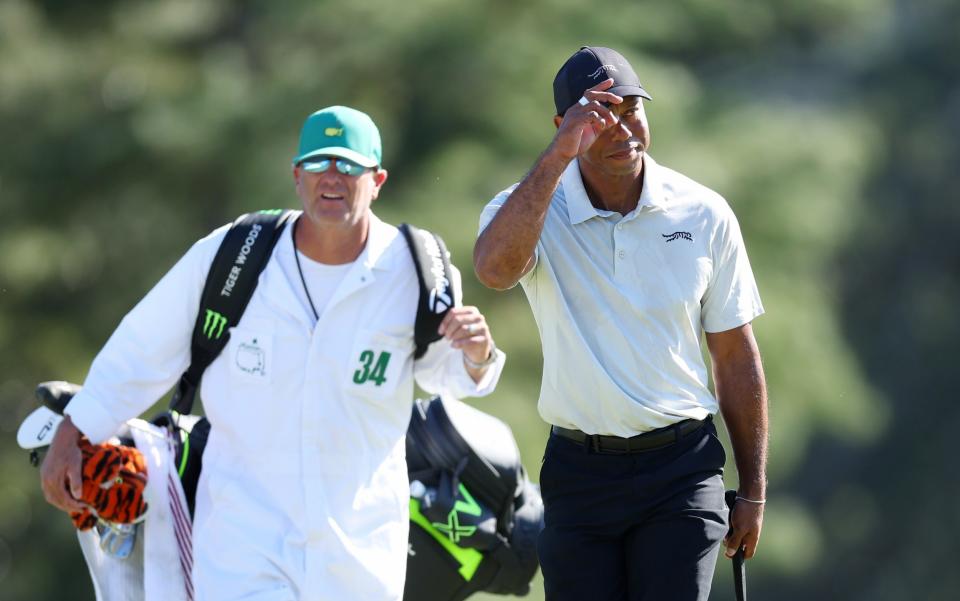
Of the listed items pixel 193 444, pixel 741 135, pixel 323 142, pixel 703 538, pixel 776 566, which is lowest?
pixel 776 566

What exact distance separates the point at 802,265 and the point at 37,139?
23.7 feet

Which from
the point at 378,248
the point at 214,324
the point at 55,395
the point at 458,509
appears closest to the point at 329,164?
the point at 378,248

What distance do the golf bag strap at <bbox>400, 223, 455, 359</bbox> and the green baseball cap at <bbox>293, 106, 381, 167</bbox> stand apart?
1.02 feet

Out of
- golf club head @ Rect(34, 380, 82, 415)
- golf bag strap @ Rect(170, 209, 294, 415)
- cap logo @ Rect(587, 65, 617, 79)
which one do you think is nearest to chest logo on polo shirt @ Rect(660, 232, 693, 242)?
cap logo @ Rect(587, 65, 617, 79)

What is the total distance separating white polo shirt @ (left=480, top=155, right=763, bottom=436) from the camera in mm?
4812

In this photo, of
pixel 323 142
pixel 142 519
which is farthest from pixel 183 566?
pixel 323 142

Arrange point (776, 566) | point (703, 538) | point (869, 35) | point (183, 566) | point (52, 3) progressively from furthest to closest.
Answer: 1. point (869, 35)
2. point (776, 566)
3. point (52, 3)
4. point (183, 566)
5. point (703, 538)

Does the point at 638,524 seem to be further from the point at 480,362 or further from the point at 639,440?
the point at 480,362

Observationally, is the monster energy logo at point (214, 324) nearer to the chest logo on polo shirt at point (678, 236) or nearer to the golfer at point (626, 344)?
the golfer at point (626, 344)

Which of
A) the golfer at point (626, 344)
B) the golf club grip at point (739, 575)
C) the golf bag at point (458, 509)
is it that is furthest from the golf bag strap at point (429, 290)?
the golf club grip at point (739, 575)

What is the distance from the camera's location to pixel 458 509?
595 centimetres

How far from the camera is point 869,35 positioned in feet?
67.7

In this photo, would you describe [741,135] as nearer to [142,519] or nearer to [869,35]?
[869,35]

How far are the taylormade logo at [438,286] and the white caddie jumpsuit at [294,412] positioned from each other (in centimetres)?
6
